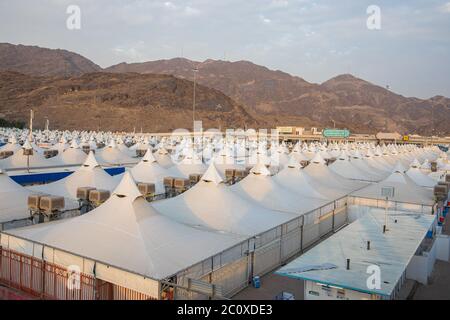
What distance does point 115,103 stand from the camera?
14000 centimetres

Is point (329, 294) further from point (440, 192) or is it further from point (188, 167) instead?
point (188, 167)

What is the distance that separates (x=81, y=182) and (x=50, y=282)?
11272 millimetres

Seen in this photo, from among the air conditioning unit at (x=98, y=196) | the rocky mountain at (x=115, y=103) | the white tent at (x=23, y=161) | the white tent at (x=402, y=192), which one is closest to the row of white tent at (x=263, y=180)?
the white tent at (x=402, y=192)

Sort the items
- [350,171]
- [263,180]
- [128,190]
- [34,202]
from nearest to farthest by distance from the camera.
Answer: [128,190]
[34,202]
[263,180]
[350,171]

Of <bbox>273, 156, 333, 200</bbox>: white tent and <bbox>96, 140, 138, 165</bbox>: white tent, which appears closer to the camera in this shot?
<bbox>273, 156, 333, 200</bbox>: white tent

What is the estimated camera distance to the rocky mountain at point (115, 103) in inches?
4919

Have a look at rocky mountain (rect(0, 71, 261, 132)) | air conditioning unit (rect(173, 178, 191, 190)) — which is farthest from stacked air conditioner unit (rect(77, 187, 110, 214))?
rocky mountain (rect(0, 71, 261, 132))

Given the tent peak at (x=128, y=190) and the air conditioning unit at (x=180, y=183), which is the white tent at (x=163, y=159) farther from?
the tent peak at (x=128, y=190)

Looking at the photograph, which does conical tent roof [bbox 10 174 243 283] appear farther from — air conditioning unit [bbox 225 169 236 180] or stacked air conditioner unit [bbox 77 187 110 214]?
air conditioning unit [bbox 225 169 236 180]

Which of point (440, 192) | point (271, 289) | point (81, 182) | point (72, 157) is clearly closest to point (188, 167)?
point (81, 182)

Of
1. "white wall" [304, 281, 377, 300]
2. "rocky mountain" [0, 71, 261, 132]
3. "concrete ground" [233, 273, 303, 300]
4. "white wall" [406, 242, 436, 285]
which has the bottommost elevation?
"concrete ground" [233, 273, 303, 300]

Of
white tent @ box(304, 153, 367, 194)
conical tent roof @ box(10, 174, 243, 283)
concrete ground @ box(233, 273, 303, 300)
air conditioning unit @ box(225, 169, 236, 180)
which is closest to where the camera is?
conical tent roof @ box(10, 174, 243, 283)

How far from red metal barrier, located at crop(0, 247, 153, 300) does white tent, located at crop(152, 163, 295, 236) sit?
6.03m

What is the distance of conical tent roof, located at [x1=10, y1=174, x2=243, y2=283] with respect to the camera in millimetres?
11695
